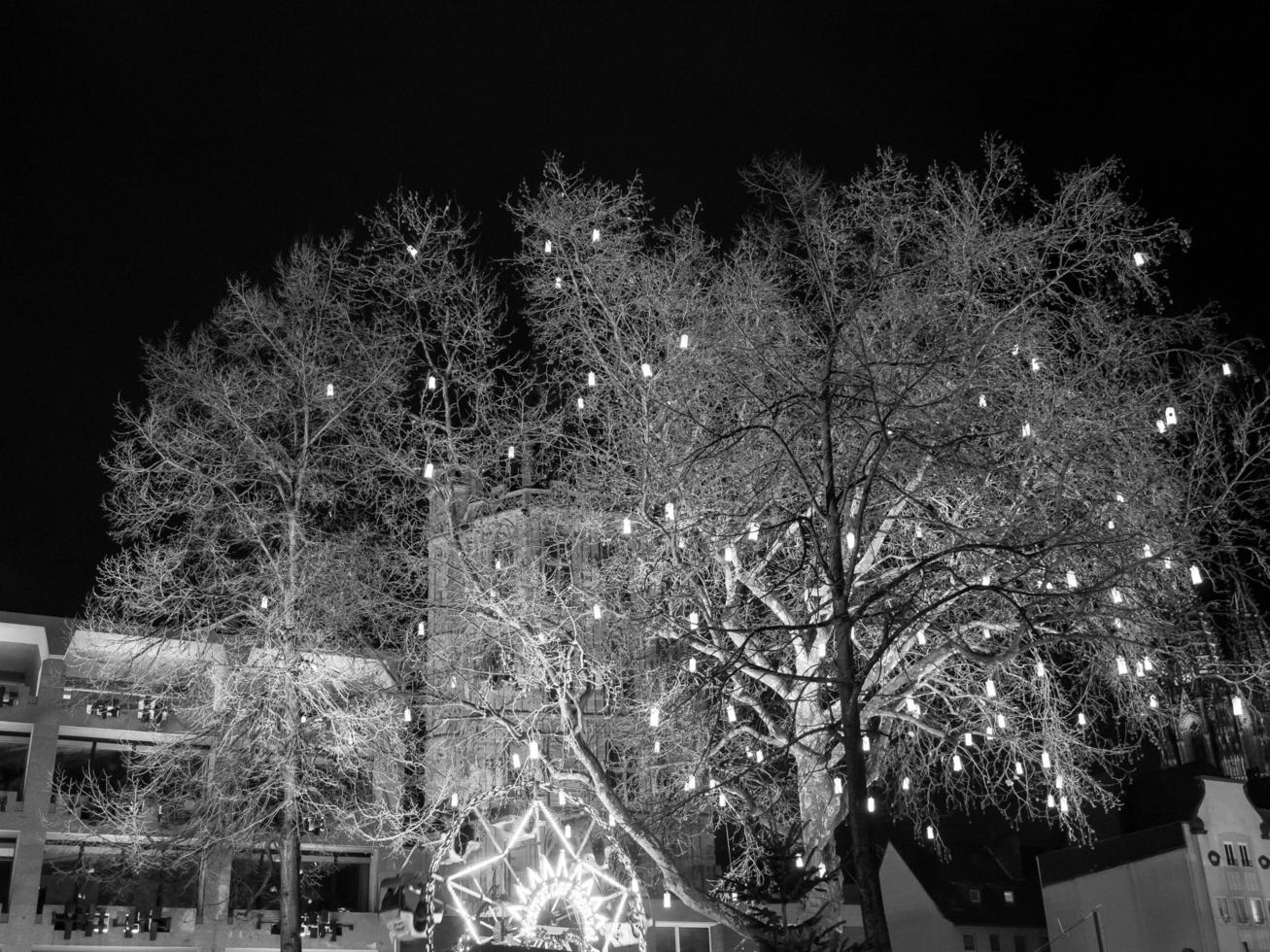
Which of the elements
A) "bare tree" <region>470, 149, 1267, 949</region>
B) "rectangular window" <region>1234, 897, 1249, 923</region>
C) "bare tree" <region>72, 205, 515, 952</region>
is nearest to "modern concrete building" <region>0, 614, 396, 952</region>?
"bare tree" <region>72, 205, 515, 952</region>

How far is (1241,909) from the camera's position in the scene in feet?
118

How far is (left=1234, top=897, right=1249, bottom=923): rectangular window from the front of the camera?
→ 35.6 metres

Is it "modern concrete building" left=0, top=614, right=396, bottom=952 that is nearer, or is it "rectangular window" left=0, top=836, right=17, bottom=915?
"modern concrete building" left=0, top=614, right=396, bottom=952

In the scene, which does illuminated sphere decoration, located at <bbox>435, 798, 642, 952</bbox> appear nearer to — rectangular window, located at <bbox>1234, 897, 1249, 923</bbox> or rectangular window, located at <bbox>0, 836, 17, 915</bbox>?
rectangular window, located at <bbox>0, 836, 17, 915</bbox>

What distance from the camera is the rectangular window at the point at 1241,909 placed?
35.6m

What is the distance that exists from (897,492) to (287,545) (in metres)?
11.0

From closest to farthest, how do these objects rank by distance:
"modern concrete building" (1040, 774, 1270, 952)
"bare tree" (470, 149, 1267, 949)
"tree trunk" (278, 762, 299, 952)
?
"bare tree" (470, 149, 1267, 949)
"tree trunk" (278, 762, 299, 952)
"modern concrete building" (1040, 774, 1270, 952)

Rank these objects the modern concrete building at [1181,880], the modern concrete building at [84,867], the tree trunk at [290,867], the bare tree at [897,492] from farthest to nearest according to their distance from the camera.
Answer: the modern concrete building at [1181,880], the modern concrete building at [84,867], the tree trunk at [290,867], the bare tree at [897,492]

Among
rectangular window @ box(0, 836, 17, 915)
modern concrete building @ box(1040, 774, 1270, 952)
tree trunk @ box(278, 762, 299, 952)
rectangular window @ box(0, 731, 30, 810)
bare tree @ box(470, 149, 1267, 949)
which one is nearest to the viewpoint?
bare tree @ box(470, 149, 1267, 949)

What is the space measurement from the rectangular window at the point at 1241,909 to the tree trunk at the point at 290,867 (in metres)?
28.7

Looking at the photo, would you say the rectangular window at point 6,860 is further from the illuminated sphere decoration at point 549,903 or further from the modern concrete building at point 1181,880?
the modern concrete building at point 1181,880

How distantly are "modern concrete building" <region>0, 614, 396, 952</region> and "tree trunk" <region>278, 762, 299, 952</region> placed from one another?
11.4m

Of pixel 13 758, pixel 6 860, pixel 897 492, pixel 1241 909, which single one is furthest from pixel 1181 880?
pixel 13 758

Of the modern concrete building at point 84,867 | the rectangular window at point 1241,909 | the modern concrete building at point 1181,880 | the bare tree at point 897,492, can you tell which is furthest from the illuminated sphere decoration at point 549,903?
the rectangular window at point 1241,909
